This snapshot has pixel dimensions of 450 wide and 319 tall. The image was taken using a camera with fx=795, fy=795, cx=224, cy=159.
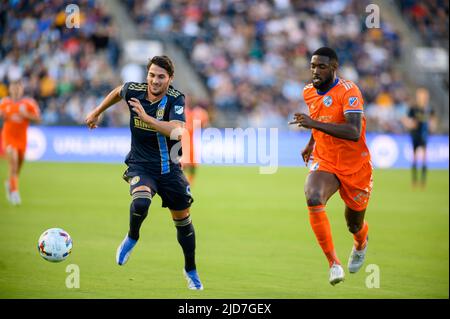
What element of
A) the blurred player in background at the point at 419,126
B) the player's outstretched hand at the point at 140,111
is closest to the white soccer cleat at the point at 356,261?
the player's outstretched hand at the point at 140,111

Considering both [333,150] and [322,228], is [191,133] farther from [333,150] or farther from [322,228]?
[322,228]

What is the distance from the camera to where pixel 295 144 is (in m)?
26.7

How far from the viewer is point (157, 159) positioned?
8.65 m

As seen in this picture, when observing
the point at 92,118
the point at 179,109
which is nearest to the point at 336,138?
the point at 179,109

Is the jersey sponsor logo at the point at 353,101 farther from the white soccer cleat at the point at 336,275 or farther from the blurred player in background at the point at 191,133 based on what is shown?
the blurred player in background at the point at 191,133

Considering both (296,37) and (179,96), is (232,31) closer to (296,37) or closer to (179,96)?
(296,37)

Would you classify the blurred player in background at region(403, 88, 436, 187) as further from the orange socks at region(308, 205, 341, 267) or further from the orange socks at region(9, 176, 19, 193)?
the orange socks at region(308, 205, 341, 267)

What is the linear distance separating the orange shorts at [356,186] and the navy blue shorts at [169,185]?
1603 mm

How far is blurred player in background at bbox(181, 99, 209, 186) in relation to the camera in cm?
2169

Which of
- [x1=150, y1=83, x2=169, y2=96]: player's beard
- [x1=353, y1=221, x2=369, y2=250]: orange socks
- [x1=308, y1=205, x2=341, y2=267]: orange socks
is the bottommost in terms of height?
[x1=353, y1=221, x2=369, y2=250]: orange socks

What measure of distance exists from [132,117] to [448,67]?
2727 cm

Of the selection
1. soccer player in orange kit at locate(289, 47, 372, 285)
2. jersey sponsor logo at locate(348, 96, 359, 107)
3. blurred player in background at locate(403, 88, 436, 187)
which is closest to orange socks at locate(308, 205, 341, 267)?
soccer player in orange kit at locate(289, 47, 372, 285)

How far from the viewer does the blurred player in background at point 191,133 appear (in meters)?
21.7

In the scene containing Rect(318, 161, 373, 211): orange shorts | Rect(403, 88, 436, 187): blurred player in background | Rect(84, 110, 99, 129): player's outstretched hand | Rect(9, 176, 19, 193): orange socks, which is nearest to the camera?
Rect(84, 110, 99, 129): player's outstretched hand
